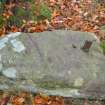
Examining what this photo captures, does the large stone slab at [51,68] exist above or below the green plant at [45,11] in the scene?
below

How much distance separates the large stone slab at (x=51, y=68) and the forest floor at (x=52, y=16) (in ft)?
4.15

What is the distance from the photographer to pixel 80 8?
22.5 ft

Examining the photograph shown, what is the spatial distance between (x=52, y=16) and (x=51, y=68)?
2.28 m

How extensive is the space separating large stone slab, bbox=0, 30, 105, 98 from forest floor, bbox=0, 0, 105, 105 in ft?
4.15

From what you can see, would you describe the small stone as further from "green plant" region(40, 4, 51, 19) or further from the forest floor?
"green plant" region(40, 4, 51, 19)

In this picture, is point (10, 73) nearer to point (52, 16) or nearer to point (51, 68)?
point (51, 68)

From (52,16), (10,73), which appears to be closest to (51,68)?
(10,73)

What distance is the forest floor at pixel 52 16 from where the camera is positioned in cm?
597

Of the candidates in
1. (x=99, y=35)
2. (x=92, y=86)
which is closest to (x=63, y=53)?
(x=92, y=86)

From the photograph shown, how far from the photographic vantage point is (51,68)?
4.37 meters

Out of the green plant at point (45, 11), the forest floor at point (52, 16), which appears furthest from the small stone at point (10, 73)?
the green plant at point (45, 11)

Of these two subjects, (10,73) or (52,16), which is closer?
(10,73)

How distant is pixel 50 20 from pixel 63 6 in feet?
2.40

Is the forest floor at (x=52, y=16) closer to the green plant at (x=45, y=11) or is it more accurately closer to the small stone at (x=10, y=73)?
the green plant at (x=45, y=11)
